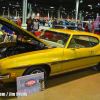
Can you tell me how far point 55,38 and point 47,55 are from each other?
41.6 inches

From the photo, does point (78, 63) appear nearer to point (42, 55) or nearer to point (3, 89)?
point (42, 55)

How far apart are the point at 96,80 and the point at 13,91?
7.42ft

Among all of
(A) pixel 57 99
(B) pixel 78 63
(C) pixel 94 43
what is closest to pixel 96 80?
(B) pixel 78 63

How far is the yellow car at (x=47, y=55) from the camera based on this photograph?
2.44 metres

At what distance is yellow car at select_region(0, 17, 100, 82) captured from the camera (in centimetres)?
244

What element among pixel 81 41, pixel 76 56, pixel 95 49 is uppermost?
pixel 81 41

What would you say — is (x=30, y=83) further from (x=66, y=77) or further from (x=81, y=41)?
(x=81, y=41)

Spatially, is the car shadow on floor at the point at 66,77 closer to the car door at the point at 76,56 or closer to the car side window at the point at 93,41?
the car door at the point at 76,56

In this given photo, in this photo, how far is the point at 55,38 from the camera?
3.69 metres

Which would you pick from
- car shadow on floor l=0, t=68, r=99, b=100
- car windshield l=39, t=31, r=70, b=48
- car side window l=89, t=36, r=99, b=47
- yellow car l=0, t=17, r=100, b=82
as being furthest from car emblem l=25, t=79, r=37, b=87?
car side window l=89, t=36, r=99, b=47

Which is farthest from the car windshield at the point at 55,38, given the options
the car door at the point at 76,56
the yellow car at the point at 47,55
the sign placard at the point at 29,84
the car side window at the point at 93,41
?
the sign placard at the point at 29,84

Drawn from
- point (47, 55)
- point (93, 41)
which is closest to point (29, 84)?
point (47, 55)

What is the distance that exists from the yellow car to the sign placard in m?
0.12

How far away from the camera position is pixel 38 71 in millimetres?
2727
